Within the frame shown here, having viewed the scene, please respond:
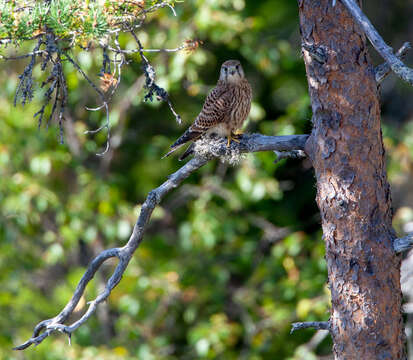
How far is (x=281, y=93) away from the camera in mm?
6508

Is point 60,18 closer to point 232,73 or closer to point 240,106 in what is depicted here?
point 240,106

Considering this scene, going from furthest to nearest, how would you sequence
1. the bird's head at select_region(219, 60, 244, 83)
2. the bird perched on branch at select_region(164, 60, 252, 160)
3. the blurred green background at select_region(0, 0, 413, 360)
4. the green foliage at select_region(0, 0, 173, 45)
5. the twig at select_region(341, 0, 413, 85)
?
the blurred green background at select_region(0, 0, 413, 360), the bird's head at select_region(219, 60, 244, 83), the bird perched on branch at select_region(164, 60, 252, 160), the green foliage at select_region(0, 0, 173, 45), the twig at select_region(341, 0, 413, 85)

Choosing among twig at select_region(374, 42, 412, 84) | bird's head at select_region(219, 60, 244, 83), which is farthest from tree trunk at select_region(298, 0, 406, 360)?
bird's head at select_region(219, 60, 244, 83)

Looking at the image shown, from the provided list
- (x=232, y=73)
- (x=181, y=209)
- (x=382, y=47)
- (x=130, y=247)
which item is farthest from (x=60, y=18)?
(x=181, y=209)

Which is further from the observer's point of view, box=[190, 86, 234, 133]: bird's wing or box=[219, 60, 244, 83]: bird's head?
box=[219, 60, 244, 83]: bird's head

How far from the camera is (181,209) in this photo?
6559 millimetres

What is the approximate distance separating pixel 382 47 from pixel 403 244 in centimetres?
78

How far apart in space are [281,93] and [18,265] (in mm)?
3293

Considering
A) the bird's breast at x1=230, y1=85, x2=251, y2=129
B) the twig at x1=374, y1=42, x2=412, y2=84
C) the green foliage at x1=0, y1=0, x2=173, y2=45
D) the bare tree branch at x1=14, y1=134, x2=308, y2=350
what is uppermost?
the green foliage at x1=0, y1=0, x2=173, y2=45

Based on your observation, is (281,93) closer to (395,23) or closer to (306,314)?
(395,23)

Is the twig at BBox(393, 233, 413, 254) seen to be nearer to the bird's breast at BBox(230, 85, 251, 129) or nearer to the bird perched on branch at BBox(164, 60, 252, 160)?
the bird perched on branch at BBox(164, 60, 252, 160)

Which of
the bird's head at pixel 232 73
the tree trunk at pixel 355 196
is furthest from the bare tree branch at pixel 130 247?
the bird's head at pixel 232 73

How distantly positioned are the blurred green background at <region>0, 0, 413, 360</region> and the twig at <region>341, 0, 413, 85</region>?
9.74ft

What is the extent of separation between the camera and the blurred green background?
5457 mm
